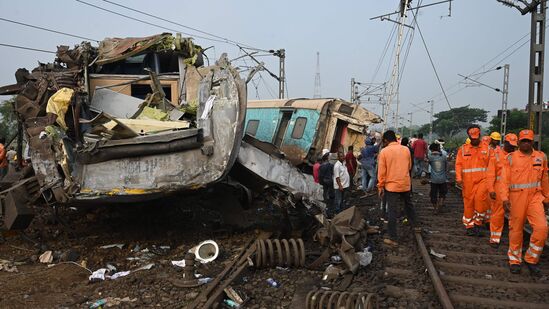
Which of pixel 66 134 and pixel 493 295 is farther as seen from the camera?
pixel 66 134

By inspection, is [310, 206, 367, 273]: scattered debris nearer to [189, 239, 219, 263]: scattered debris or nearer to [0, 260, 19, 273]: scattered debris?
[189, 239, 219, 263]: scattered debris

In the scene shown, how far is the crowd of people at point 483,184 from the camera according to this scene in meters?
4.71

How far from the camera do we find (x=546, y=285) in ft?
14.3

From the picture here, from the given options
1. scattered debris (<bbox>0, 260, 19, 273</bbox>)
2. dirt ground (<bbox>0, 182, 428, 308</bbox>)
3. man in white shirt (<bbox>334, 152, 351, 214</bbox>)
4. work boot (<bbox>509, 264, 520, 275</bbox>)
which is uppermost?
man in white shirt (<bbox>334, 152, 351, 214</bbox>)

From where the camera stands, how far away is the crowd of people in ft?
15.4

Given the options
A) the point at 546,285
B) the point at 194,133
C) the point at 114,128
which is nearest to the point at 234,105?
the point at 194,133

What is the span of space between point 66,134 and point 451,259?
545cm

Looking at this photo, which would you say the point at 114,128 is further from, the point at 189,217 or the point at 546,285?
the point at 546,285

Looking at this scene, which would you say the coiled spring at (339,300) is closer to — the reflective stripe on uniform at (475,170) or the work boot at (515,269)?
the work boot at (515,269)

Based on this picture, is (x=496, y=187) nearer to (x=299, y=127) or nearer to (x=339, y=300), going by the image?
(x=339, y=300)

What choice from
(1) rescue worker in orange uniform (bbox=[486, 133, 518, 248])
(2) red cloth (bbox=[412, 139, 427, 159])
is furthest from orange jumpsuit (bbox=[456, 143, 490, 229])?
(2) red cloth (bbox=[412, 139, 427, 159])

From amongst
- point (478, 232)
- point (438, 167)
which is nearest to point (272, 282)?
point (478, 232)

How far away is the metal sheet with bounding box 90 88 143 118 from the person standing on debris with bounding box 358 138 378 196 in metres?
5.58

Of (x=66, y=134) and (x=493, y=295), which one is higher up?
(x=66, y=134)
